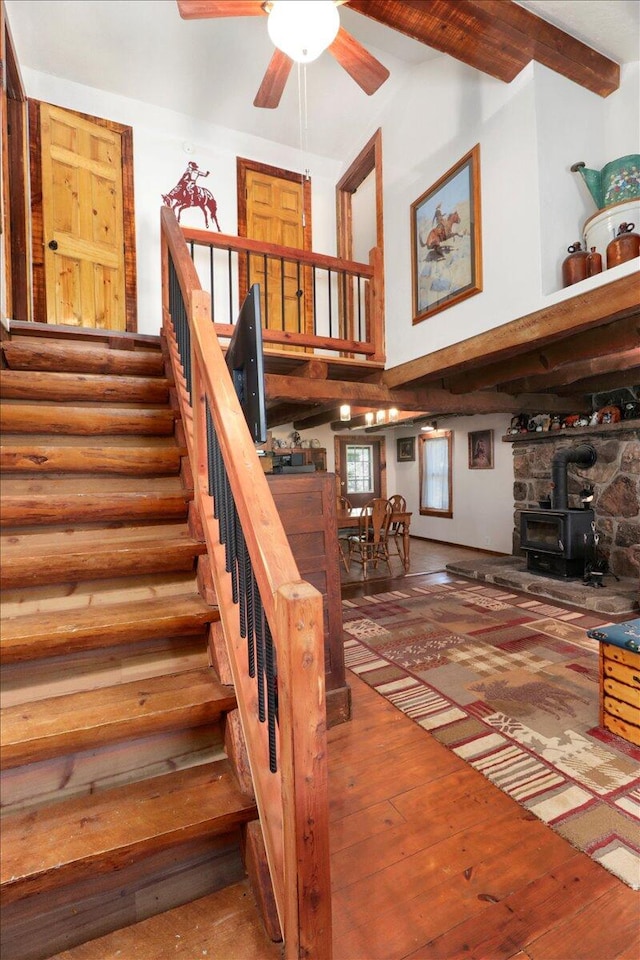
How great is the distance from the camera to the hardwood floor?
3.92 feet

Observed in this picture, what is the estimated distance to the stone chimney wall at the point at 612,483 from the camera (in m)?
4.86

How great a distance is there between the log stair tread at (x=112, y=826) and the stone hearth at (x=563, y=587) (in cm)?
384

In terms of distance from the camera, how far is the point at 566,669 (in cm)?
283

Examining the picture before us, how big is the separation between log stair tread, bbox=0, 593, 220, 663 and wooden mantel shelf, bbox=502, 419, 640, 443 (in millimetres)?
4923

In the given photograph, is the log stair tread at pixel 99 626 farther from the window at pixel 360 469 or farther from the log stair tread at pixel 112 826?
the window at pixel 360 469

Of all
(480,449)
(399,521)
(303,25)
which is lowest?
(399,521)

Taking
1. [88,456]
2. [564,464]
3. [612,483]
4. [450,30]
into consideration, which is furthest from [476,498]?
[88,456]

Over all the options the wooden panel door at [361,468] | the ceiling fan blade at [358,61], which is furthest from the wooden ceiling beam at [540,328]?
the wooden panel door at [361,468]

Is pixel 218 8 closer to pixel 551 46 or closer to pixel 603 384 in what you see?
pixel 551 46

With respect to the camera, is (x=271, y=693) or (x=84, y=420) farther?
(x=84, y=420)

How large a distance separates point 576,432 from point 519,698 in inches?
152

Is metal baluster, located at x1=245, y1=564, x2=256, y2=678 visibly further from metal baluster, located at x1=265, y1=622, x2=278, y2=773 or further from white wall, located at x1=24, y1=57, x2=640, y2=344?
white wall, located at x1=24, y1=57, x2=640, y2=344

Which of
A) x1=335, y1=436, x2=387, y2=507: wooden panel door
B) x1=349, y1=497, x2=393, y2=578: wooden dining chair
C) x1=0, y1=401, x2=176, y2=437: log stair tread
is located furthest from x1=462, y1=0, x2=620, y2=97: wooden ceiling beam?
x1=335, y1=436, x2=387, y2=507: wooden panel door

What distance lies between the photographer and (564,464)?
5.24 metres
